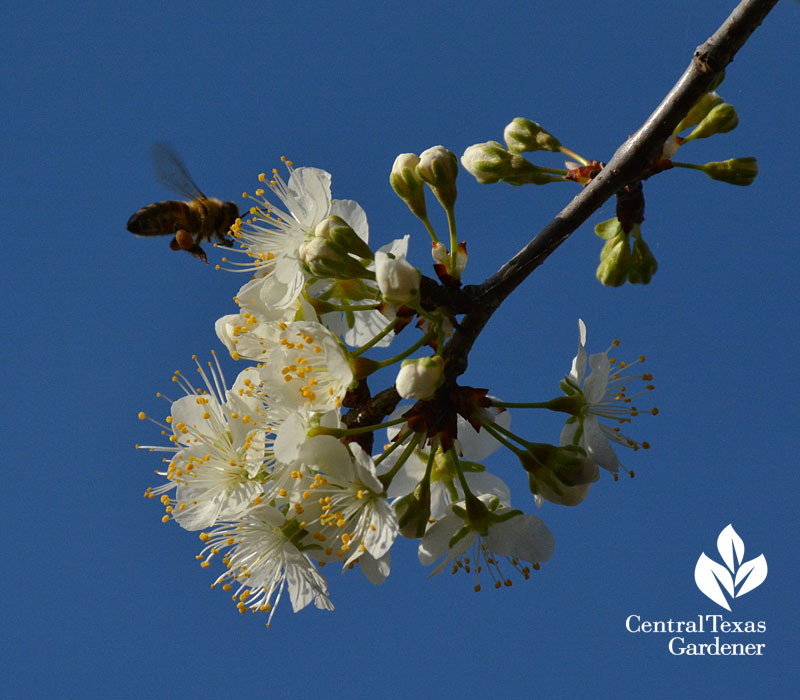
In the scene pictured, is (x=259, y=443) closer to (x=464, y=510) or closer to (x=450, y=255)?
(x=464, y=510)

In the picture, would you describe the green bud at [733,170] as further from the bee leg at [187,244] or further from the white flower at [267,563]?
the bee leg at [187,244]

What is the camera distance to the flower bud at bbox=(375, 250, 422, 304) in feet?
6.72

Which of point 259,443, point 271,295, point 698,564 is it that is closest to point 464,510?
point 259,443

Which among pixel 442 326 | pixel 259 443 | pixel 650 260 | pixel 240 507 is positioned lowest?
pixel 240 507

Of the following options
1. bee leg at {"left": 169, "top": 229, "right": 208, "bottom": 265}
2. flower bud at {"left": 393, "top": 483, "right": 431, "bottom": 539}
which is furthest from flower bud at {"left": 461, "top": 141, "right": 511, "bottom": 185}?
bee leg at {"left": 169, "top": 229, "right": 208, "bottom": 265}

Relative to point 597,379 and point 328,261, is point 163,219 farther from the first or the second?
point 597,379

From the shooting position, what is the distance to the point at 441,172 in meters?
2.52

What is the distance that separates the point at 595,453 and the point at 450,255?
744mm

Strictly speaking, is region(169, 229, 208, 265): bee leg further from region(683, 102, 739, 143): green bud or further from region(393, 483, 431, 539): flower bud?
region(683, 102, 739, 143): green bud

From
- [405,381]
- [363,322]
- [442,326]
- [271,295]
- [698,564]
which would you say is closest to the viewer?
[405,381]

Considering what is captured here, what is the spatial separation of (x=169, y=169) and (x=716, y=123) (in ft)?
8.33

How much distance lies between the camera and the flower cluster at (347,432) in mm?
2193

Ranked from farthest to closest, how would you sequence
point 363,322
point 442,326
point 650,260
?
point 650,260, point 363,322, point 442,326

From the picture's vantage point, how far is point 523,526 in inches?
94.4
